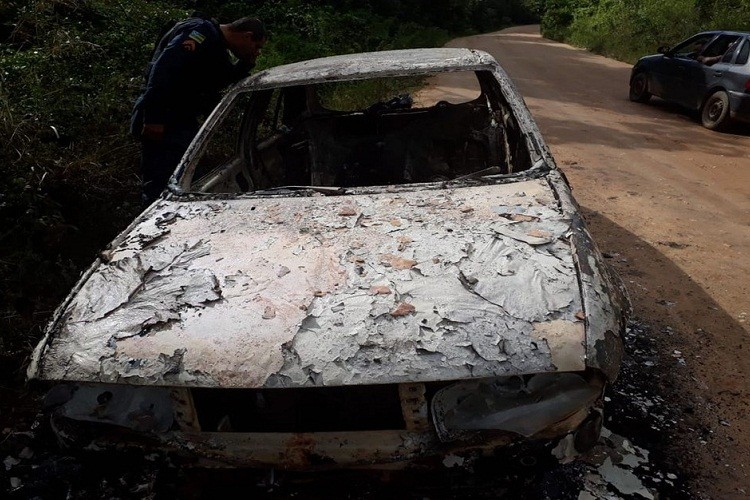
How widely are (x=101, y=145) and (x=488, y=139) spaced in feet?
10.9

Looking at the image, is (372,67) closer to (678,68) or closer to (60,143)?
(60,143)

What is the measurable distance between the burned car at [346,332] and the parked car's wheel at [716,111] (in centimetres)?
657

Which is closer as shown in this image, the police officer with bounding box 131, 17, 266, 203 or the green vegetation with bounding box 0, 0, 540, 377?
the green vegetation with bounding box 0, 0, 540, 377

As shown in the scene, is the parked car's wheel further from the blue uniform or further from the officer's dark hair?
the blue uniform

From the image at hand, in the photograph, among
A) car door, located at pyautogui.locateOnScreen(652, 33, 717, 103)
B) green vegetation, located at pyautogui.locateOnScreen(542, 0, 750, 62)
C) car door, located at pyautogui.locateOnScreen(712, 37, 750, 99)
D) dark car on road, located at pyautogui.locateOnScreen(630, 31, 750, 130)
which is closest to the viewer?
car door, located at pyautogui.locateOnScreen(712, 37, 750, 99)

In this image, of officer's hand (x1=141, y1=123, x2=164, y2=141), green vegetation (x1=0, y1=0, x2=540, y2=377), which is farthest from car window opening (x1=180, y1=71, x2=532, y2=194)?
green vegetation (x1=0, y1=0, x2=540, y2=377)

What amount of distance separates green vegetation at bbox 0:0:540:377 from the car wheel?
7.71 meters

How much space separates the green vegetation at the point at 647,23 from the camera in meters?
13.8

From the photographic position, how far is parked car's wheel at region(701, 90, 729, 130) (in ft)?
25.0

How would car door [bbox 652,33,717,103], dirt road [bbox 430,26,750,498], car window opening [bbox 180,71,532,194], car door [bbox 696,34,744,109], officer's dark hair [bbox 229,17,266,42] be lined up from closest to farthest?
1. dirt road [bbox 430,26,750,498]
2. car window opening [bbox 180,71,532,194]
3. officer's dark hair [bbox 229,17,266,42]
4. car door [bbox 696,34,744,109]
5. car door [bbox 652,33,717,103]

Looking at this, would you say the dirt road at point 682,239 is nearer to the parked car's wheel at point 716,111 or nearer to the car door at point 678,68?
the parked car's wheel at point 716,111

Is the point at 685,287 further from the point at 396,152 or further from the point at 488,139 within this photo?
the point at 396,152

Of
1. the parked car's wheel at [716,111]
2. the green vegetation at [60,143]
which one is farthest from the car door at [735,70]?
the green vegetation at [60,143]

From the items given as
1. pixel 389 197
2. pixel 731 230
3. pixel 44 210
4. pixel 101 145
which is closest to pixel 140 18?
pixel 101 145
